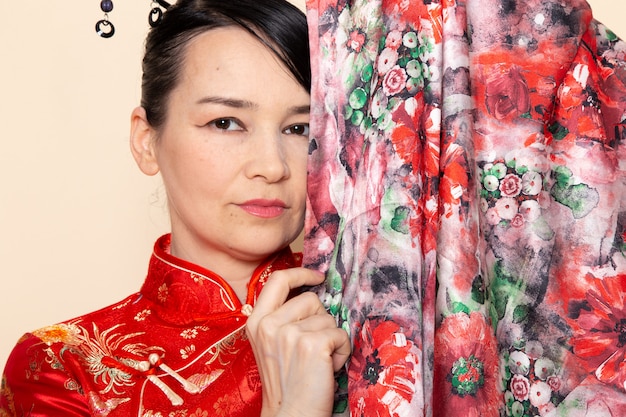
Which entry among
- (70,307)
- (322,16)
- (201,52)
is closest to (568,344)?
(322,16)

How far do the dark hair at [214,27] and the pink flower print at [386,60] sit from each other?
31 cm

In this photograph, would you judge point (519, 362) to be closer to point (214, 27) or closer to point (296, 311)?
point (296, 311)

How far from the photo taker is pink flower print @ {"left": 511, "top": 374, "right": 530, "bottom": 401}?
1.09 m

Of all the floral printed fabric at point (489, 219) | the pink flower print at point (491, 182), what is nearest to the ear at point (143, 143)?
the floral printed fabric at point (489, 219)

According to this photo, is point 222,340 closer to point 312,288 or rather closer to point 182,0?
point 312,288

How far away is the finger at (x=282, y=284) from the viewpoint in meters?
1.26

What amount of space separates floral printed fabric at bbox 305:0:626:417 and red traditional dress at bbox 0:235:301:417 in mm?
355

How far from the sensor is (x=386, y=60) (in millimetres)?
1169

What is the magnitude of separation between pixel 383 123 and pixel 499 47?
0.18 metres

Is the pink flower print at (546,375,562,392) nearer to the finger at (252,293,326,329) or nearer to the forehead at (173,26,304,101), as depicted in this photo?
the finger at (252,293,326,329)

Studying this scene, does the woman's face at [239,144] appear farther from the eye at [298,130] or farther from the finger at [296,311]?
the finger at [296,311]

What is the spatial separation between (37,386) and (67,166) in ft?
2.99

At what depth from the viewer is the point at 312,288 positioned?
130 centimetres

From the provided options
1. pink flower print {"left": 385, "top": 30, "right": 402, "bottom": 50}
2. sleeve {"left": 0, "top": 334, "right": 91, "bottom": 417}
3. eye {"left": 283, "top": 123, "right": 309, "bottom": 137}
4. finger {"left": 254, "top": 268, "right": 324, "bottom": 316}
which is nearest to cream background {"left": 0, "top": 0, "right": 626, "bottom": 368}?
sleeve {"left": 0, "top": 334, "right": 91, "bottom": 417}
